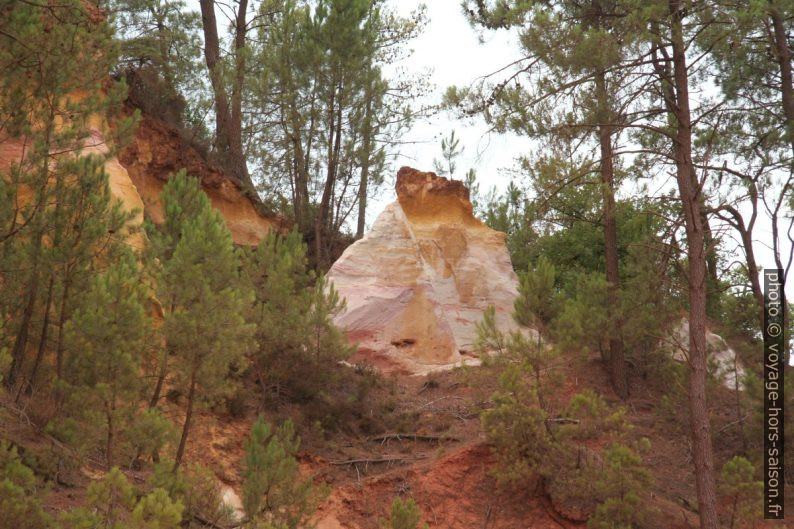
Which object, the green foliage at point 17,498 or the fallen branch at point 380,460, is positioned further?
the fallen branch at point 380,460

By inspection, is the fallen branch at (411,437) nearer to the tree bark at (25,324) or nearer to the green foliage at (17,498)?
the tree bark at (25,324)

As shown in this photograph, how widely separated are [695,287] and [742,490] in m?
2.53

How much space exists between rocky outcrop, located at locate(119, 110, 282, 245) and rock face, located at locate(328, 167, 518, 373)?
7.52 feet

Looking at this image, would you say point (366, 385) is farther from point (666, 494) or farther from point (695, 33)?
point (695, 33)

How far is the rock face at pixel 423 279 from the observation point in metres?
16.2

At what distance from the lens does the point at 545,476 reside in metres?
11.0

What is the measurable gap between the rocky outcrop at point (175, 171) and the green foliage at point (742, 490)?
880cm

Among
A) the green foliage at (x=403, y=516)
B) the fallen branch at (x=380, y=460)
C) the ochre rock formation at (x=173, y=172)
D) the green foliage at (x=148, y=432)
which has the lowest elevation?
the green foliage at (x=403, y=516)

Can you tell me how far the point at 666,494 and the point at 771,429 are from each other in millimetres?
1695

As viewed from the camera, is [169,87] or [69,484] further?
[169,87]

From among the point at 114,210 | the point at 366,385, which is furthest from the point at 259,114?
the point at 114,210

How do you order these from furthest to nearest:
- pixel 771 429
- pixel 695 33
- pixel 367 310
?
pixel 367 310 < pixel 771 429 < pixel 695 33

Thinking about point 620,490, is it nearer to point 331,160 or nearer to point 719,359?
point 719,359

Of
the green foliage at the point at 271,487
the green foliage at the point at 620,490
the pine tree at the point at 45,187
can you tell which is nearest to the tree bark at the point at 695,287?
the green foliage at the point at 620,490
